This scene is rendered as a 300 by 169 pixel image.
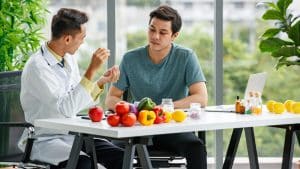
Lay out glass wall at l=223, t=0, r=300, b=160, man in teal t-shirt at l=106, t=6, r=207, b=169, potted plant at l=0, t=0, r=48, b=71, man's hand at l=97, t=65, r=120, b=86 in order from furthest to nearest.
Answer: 1. glass wall at l=223, t=0, r=300, b=160
2. potted plant at l=0, t=0, r=48, b=71
3. man in teal t-shirt at l=106, t=6, r=207, b=169
4. man's hand at l=97, t=65, r=120, b=86

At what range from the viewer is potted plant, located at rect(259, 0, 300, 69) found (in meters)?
5.01

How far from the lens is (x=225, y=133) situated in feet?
17.9

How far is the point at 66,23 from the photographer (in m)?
3.45

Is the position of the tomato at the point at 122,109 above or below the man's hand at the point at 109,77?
below

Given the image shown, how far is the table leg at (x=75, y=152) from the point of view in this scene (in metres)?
3.15

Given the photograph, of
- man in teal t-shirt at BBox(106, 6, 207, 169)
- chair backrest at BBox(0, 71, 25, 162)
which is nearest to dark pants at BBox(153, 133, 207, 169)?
man in teal t-shirt at BBox(106, 6, 207, 169)

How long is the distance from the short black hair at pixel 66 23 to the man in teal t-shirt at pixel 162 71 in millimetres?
640

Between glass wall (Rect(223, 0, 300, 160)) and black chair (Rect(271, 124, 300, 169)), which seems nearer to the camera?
black chair (Rect(271, 124, 300, 169))

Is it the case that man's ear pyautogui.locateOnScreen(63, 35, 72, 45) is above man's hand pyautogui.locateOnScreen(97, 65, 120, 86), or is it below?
above

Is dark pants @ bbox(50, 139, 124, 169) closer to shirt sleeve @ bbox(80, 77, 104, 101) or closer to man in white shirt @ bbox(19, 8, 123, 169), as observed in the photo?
man in white shirt @ bbox(19, 8, 123, 169)

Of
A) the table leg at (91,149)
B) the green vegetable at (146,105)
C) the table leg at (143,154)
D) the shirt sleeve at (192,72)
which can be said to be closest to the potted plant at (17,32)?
the shirt sleeve at (192,72)

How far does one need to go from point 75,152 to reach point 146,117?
1.29 feet

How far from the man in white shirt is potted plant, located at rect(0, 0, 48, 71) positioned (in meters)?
1.30

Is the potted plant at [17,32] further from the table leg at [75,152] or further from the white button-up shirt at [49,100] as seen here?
the table leg at [75,152]
